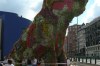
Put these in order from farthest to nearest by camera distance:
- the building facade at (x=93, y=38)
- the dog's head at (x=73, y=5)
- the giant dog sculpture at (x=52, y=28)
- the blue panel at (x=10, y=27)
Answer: the building facade at (x=93, y=38) → the blue panel at (x=10, y=27) → the giant dog sculpture at (x=52, y=28) → the dog's head at (x=73, y=5)

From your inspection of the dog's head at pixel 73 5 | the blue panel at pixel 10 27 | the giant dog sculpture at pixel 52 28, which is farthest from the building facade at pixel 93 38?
the dog's head at pixel 73 5

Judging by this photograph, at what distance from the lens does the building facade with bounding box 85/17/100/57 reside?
10316 cm

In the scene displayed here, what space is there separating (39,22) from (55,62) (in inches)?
79.3

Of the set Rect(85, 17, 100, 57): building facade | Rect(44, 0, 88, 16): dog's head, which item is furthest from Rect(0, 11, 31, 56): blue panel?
Rect(85, 17, 100, 57): building facade

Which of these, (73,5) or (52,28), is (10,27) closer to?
(52,28)

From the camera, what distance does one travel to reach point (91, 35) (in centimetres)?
11181

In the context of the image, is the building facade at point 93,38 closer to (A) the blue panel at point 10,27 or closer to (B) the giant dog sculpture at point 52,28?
(A) the blue panel at point 10,27

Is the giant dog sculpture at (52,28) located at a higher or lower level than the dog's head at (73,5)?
lower

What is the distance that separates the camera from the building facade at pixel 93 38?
10316 cm

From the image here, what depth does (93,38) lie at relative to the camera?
108312 millimetres

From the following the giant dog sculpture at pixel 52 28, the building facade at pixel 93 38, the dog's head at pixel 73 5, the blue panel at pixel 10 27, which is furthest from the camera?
the building facade at pixel 93 38

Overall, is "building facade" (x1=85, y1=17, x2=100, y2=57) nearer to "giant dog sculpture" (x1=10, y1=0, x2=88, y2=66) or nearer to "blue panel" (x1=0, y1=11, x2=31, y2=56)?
"blue panel" (x1=0, y1=11, x2=31, y2=56)

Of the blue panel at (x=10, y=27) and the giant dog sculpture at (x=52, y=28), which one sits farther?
→ the blue panel at (x=10, y=27)

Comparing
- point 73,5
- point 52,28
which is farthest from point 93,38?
point 73,5
